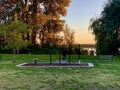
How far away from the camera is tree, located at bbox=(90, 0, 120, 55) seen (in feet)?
124

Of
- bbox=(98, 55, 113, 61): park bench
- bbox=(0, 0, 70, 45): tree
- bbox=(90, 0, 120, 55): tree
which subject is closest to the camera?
bbox=(98, 55, 113, 61): park bench

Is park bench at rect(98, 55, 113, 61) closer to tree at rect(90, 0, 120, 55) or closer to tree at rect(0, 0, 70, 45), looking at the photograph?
tree at rect(90, 0, 120, 55)

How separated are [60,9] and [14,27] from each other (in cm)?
1870

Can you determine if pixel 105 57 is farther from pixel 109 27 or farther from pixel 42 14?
pixel 42 14

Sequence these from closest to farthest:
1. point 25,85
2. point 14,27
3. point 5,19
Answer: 1. point 25,85
2. point 14,27
3. point 5,19

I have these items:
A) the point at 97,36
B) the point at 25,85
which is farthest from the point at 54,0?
the point at 25,85

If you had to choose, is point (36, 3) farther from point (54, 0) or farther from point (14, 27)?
point (14, 27)

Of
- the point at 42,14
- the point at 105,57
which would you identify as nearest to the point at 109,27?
the point at 105,57

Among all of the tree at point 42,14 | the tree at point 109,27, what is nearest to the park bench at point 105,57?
the tree at point 109,27

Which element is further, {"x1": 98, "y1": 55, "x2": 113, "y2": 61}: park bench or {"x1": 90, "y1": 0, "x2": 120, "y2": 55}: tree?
{"x1": 90, "y1": 0, "x2": 120, "y2": 55}: tree

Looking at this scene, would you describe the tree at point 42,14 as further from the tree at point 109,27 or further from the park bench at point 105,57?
the park bench at point 105,57

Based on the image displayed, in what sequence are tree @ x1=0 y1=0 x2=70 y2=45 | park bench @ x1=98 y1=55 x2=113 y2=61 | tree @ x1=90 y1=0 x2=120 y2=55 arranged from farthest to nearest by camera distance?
tree @ x1=0 y1=0 x2=70 y2=45, tree @ x1=90 y1=0 x2=120 y2=55, park bench @ x1=98 y1=55 x2=113 y2=61

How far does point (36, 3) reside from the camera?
165 feet

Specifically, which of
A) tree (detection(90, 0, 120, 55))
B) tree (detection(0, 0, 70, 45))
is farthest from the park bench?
tree (detection(0, 0, 70, 45))
